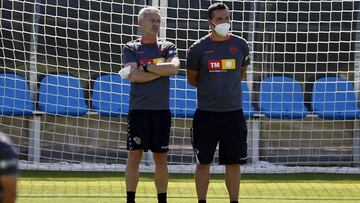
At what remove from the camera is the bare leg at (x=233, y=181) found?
264 inches

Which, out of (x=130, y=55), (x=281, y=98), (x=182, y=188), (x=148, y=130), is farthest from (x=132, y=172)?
(x=281, y=98)

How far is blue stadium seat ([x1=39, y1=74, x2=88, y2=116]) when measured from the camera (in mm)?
9930

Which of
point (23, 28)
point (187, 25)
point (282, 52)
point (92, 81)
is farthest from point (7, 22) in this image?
point (282, 52)

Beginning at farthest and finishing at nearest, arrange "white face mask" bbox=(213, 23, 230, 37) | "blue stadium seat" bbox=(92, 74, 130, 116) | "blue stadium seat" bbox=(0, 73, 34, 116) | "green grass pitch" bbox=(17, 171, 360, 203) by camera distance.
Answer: "blue stadium seat" bbox=(0, 73, 34, 116) → "blue stadium seat" bbox=(92, 74, 130, 116) → "green grass pitch" bbox=(17, 171, 360, 203) → "white face mask" bbox=(213, 23, 230, 37)

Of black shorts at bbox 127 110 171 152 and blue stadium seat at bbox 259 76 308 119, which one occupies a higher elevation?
blue stadium seat at bbox 259 76 308 119

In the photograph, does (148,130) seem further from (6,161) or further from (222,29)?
(6,161)

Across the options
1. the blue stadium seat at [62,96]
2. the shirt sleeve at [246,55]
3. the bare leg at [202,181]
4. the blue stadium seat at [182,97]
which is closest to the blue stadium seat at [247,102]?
the blue stadium seat at [182,97]

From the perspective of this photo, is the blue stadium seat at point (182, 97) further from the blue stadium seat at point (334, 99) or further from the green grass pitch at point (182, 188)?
the blue stadium seat at point (334, 99)

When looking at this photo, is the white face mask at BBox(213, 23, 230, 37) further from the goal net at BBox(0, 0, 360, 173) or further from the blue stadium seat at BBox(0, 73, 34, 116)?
the blue stadium seat at BBox(0, 73, 34, 116)

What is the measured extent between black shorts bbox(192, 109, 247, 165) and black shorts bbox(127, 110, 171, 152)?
0.32m

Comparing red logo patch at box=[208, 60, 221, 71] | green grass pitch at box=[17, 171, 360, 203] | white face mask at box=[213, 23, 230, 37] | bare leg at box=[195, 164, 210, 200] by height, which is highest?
white face mask at box=[213, 23, 230, 37]

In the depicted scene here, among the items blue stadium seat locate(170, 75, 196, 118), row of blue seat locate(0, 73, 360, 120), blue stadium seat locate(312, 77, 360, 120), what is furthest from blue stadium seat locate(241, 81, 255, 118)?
blue stadium seat locate(312, 77, 360, 120)

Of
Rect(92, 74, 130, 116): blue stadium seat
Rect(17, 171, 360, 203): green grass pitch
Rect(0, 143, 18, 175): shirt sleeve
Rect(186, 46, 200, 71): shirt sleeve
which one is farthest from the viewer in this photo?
Rect(92, 74, 130, 116): blue stadium seat

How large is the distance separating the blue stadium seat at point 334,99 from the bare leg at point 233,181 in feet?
11.7
